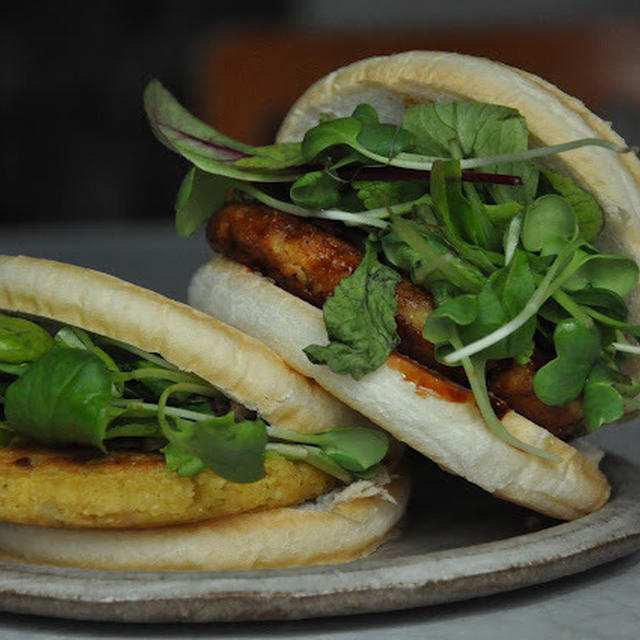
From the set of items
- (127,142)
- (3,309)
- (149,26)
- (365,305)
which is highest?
(365,305)

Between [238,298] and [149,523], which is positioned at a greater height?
[238,298]

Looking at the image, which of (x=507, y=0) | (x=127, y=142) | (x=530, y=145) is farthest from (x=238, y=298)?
(x=507, y=0)

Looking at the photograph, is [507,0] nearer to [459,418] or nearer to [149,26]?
[149,26]

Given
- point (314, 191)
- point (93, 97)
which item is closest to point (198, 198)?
point (314, 191)

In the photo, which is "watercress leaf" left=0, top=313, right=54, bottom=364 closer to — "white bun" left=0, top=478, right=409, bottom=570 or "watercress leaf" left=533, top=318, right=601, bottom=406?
"white bun" left=0, top=478, right=409, bottom=570

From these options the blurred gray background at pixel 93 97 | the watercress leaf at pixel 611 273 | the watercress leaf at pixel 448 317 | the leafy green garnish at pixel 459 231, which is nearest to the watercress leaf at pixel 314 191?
the leafy green garnish at pixel 459 231

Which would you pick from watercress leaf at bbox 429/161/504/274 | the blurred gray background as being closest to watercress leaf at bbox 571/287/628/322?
watercress leaf at bbox 429/161/504/274
